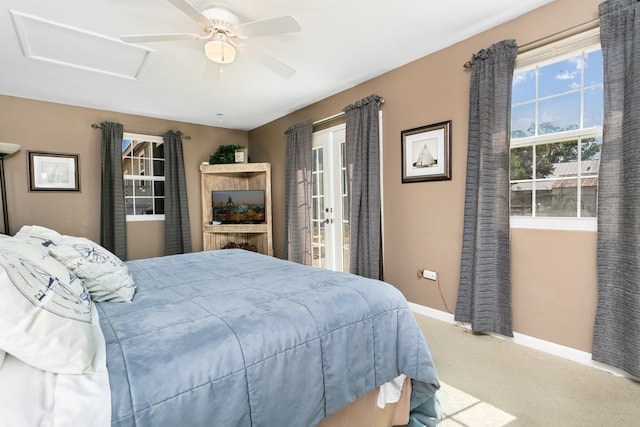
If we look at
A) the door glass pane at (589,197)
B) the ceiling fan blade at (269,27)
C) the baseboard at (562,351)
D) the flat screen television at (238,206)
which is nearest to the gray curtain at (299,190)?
the flat screen television at (238,206)

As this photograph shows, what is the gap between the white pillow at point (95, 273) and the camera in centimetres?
142

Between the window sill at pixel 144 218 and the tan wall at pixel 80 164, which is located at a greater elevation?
the tan wall at pixel 80 164

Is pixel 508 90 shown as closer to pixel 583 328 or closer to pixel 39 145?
pixel 583 328

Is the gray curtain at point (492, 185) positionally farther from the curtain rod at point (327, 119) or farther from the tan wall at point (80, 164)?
the tan wall at point (80, 164)

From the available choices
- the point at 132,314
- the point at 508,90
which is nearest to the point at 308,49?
the point at 508,90

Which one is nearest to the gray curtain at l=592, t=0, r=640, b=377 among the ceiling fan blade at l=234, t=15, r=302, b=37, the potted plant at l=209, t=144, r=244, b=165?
the ceiling fan blade at l=234, t=15, r=302, b=37

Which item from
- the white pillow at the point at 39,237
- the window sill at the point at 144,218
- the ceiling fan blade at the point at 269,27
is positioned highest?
the ceiling fan blade at the point at 269,27

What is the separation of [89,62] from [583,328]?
185 inches

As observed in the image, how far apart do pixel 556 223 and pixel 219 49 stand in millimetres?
2746

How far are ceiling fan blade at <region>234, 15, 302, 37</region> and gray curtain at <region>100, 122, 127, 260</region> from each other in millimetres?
3218

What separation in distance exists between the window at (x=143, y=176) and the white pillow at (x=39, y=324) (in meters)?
4.24

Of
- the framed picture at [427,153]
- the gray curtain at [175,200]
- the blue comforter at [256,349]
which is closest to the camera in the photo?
the blue comforter at [256,349]

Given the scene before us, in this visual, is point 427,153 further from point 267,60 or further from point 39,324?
point 39,324

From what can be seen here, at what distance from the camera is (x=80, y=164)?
4.27 metres
